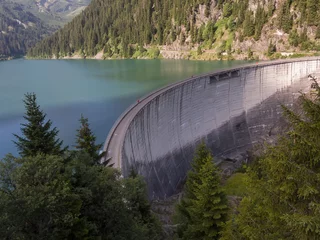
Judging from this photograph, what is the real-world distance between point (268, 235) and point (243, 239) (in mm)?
1996

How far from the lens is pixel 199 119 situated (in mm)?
30547

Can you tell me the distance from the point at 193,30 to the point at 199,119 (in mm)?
64185

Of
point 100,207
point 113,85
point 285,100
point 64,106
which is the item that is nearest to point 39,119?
point 100,207

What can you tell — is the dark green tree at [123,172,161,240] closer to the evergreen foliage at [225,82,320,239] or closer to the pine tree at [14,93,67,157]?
the pine tree at [14,93,67,157]

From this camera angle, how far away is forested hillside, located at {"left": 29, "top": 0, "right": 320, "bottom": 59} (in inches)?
2598

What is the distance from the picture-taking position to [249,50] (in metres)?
72.1

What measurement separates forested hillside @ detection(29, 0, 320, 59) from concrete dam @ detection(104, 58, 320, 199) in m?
30.8

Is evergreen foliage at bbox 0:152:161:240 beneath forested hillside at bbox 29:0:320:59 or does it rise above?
beneath

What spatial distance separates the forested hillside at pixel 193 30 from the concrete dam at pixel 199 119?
3082cm

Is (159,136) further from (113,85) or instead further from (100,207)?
(113,85)

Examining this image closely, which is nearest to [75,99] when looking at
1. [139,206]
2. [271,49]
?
[139,206]

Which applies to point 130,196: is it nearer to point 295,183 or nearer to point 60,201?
point 60,201

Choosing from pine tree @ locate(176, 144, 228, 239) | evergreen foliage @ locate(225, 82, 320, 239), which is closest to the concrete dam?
pine tree @ locate(176, 144, 228, 239)

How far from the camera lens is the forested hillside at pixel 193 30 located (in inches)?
2598
